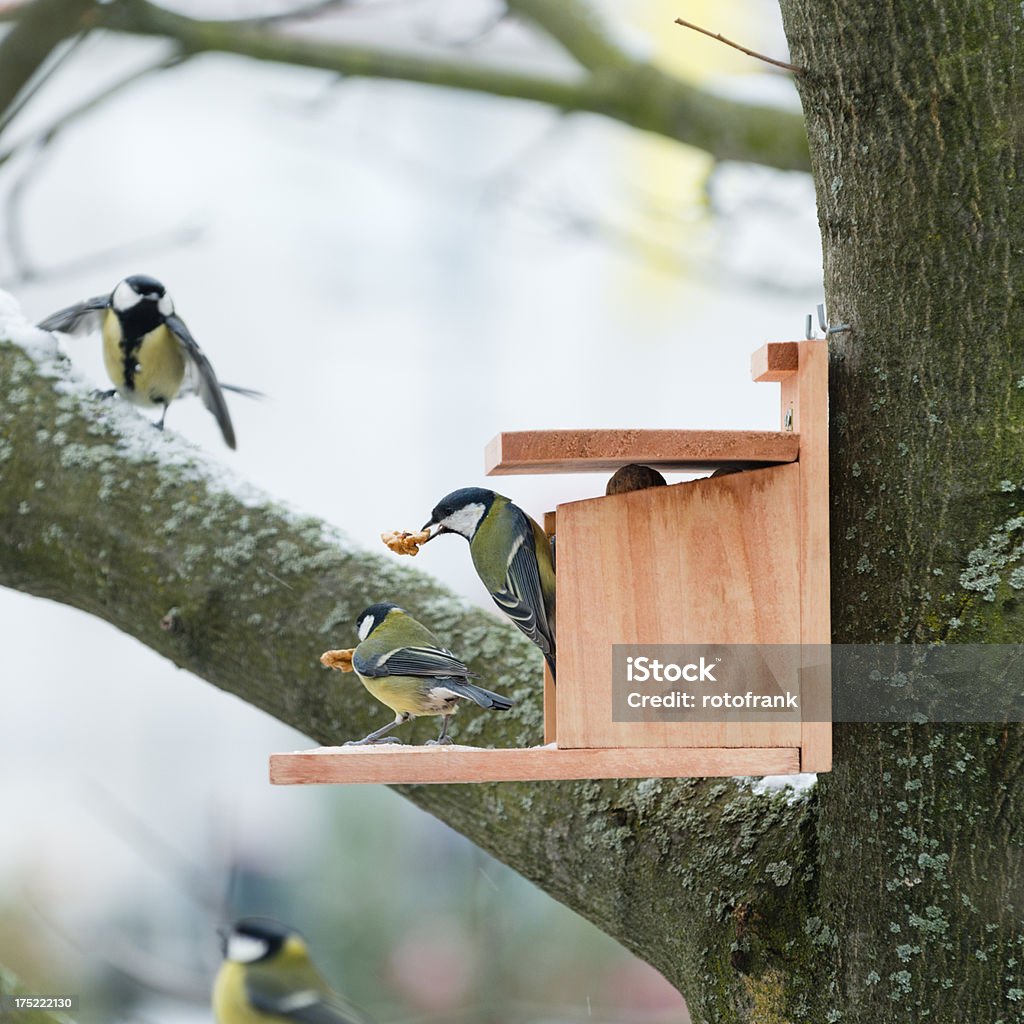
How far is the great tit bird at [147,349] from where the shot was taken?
7.09 feet

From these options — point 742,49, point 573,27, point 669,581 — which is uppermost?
point 573,27

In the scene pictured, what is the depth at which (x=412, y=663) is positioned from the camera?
117 centimetres

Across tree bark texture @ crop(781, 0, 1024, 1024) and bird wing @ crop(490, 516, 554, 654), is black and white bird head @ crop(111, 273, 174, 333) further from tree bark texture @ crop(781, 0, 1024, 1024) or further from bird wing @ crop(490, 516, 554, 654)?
tree bark texture @ crop(781, 0, 1024, 1024)

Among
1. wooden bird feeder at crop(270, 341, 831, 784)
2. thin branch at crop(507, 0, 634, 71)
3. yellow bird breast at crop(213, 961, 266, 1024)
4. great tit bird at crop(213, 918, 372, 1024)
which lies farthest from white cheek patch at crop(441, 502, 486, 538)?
thin branch at crop(507, 0, 634, 71)

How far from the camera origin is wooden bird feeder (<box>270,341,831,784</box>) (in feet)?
3.30

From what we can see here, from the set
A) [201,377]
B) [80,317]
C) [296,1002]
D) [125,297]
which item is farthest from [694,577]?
[80,317]

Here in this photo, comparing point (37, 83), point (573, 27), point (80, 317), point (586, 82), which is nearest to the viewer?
point (37, 83)

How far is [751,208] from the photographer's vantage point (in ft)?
8.30

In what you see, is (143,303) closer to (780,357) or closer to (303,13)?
(303,13)

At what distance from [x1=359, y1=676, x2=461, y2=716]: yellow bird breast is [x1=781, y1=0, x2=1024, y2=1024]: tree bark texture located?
0.39 meters

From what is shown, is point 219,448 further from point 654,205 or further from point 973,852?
point 973,852

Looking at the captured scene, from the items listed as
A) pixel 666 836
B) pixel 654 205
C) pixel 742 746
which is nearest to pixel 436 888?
pixel 654 205

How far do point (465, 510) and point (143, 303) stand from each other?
1229 mm

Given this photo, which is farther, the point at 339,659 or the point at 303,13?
the point at 303,13
